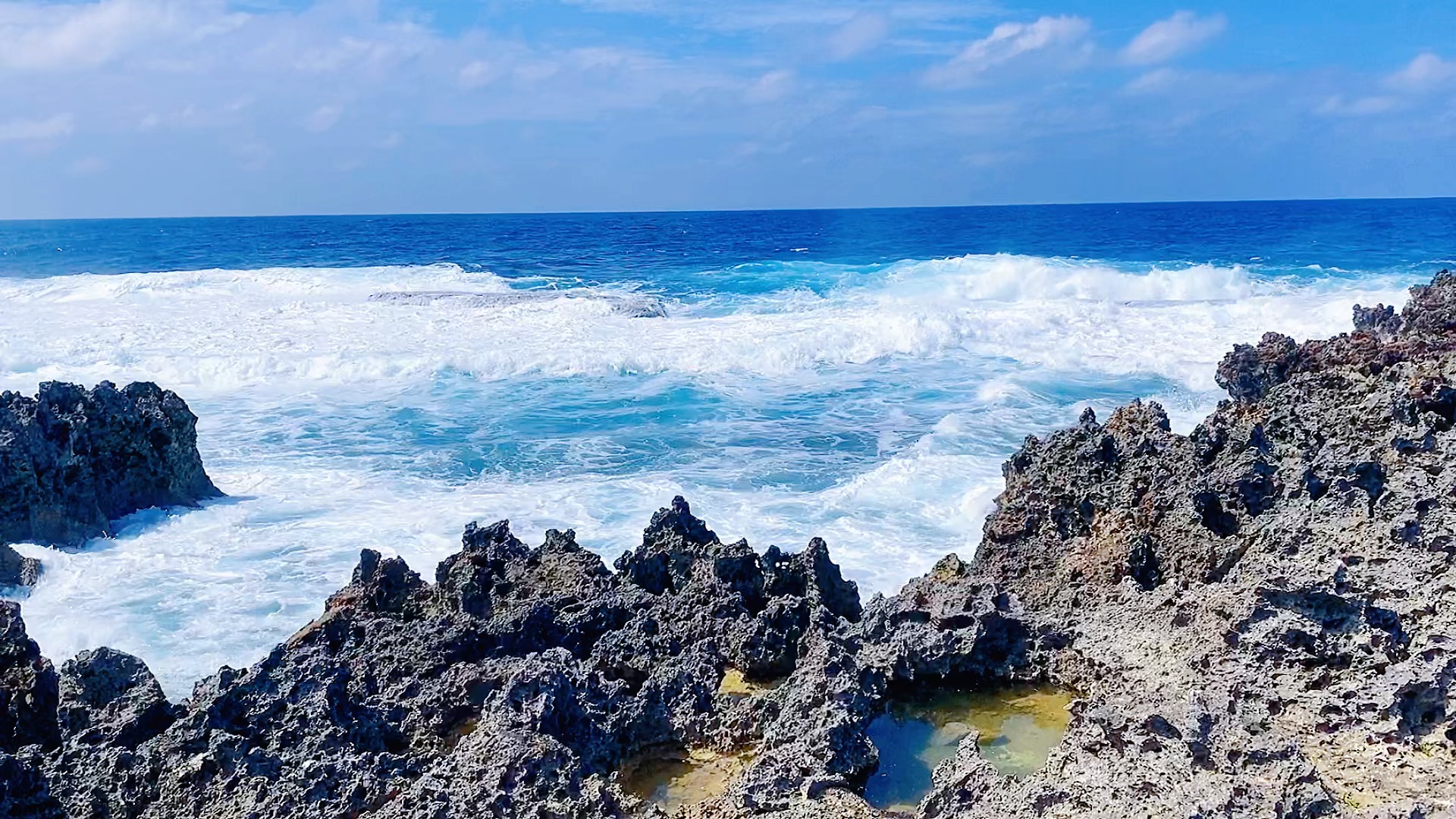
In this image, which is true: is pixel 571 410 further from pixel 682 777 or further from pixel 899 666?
pixel 682 777

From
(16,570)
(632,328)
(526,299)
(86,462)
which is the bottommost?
(16,570)

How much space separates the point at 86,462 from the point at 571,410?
6433 mm

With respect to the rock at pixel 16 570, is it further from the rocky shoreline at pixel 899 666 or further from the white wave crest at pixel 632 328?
the white wave crest at pixel 632 328

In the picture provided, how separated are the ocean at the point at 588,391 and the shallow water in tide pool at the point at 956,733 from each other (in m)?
2.78

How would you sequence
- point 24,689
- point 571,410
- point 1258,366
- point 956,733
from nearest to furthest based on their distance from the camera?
1. point 24,689
2. point 956,733
3. point 1258,366
4. point 571,410

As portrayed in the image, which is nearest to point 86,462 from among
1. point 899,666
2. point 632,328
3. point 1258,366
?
point 899,666

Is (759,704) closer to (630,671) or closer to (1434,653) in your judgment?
(630,671)

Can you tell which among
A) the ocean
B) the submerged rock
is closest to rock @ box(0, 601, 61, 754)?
the ocean

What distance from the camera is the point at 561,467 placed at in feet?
40.1

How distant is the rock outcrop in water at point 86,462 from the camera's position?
→ 955 cm

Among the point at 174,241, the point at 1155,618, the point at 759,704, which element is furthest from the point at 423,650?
the point at 174,241

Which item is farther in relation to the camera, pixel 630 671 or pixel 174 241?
pixel 174 241

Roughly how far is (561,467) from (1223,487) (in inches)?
296

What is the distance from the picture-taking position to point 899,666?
5488mm
